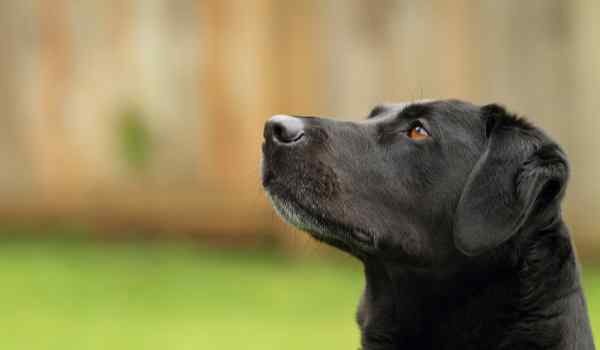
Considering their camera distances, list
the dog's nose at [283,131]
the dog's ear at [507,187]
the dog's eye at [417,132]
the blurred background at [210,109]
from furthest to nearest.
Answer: the blurred background at [210,109] < the dog's eye at [417,132] < the dog's nose at [283,131] < the dog's ear at [507,187]

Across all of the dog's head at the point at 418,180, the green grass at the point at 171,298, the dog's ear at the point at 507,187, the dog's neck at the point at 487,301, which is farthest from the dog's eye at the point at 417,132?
the green grass at the point at 171,298

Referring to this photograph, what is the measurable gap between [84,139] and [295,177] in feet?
15.6

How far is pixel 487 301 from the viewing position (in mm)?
3689

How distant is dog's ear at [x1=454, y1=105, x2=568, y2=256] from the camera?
361 cm

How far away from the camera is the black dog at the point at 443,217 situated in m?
3.64

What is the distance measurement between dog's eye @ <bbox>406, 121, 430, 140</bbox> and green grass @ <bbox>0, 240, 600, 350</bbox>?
8.76ft

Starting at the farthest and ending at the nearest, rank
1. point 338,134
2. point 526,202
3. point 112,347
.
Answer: point 112,347 < point 338,134 < point 526,202

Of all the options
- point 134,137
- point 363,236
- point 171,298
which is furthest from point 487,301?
point 134,137

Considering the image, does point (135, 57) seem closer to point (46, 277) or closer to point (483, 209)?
point (46, 277)

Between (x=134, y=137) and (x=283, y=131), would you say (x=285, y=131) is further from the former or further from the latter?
(x=134, y=137)

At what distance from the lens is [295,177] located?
12.3ft

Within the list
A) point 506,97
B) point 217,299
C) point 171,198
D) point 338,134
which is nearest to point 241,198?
point 171,198

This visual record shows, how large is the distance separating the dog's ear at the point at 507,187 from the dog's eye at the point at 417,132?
7.8 inches

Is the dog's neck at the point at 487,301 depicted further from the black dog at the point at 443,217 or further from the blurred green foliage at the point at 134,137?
the blurred green foliage at the point at 134,137
